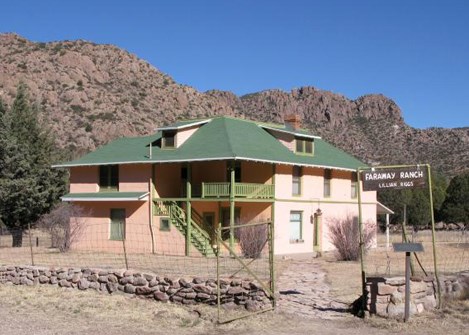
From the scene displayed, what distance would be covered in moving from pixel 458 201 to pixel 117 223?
43.4 meters

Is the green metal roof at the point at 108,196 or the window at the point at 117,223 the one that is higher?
the green metal roof at the point at 108,196

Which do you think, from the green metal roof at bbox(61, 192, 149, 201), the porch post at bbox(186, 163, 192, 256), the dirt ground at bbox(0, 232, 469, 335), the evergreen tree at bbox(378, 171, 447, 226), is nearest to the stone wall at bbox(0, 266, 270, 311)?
the dirt ground at bbox(0, 232, 469, 335)

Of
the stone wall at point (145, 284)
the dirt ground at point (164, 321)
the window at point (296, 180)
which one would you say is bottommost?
the dirt ground at point (164, 321)

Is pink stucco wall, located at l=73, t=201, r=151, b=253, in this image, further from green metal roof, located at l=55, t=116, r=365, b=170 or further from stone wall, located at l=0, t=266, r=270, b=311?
stone wall, located at l=0, t=266, r=270, b=311

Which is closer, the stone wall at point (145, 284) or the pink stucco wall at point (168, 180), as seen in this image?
the stone wall at point (145, 284)

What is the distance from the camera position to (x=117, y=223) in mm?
34750

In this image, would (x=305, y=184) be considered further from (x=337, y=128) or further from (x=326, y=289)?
(x=337, y=128)

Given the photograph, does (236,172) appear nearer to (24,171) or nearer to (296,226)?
(296,226)

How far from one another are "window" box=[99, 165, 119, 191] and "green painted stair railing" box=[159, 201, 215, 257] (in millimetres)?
3747

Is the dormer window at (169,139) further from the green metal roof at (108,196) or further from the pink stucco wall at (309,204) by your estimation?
the pink stucco wall at (309,204)

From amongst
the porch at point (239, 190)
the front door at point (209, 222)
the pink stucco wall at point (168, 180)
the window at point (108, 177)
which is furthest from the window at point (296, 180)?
the window at point (108, 177)

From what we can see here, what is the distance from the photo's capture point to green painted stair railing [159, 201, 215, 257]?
30.5 metres

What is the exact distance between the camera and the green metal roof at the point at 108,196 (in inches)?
1289

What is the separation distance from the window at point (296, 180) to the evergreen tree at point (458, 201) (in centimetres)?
3635
